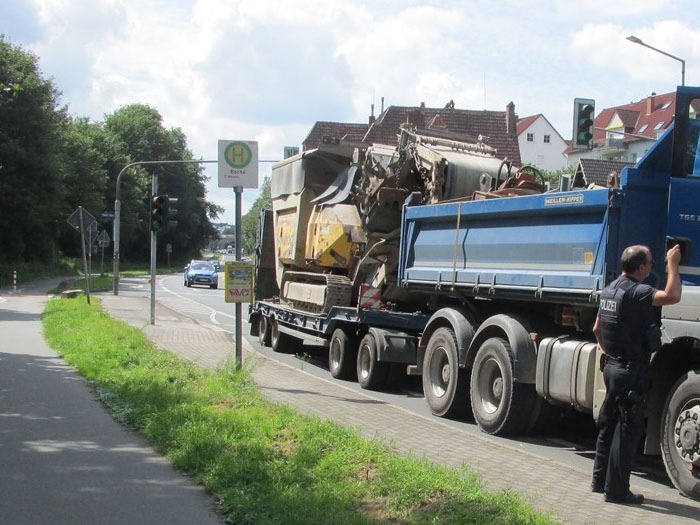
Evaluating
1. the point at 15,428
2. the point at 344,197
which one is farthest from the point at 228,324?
the point at 15,428

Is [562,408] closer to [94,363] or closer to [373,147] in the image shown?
[373,147]

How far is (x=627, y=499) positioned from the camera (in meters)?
6.05

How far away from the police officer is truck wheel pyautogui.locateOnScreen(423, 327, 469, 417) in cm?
369

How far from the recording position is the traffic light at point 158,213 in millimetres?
21250

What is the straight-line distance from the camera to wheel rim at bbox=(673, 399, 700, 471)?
625 centimetres

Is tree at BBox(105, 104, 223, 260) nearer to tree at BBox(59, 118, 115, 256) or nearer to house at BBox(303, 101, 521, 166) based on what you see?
tree at BBox(59, 118, 115, 256)

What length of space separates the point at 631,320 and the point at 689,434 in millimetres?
1032

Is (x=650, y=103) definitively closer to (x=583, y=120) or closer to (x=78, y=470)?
(x=583, y=120)

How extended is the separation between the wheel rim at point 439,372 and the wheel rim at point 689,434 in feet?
12.8

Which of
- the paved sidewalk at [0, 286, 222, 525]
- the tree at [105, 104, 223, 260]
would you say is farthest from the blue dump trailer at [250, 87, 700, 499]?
the tree at [105, 104, 223, 260]

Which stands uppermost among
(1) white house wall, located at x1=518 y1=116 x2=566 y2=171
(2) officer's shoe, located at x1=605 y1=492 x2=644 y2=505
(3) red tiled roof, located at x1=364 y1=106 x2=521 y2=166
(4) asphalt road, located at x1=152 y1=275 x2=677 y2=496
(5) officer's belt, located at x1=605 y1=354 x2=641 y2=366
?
(1) white house wall, located at x1=518 y1=116 x2=566 y2=171

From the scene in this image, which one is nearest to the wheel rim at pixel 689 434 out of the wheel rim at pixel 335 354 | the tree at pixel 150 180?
the wheel rim at pixel 335 354

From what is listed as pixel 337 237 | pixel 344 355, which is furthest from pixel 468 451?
pixel 337 237

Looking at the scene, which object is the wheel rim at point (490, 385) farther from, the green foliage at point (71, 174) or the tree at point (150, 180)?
the tree at point (150, 180)
